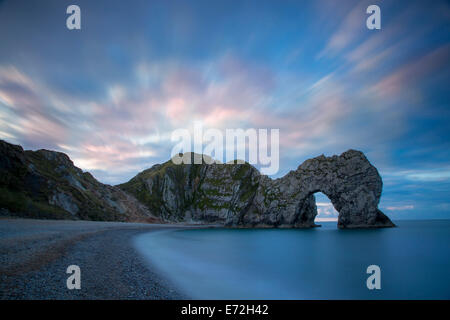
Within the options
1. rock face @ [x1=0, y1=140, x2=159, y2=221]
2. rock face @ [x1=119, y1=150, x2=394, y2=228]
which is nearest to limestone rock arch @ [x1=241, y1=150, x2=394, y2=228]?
rock face @ [x1=119, y1=150, x2=394, y2=228]

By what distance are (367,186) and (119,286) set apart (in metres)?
79.4

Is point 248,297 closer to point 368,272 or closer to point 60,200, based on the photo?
point 368,272

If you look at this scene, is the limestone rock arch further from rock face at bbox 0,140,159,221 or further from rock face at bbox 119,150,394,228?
rock face at bbox 0,140,159,221

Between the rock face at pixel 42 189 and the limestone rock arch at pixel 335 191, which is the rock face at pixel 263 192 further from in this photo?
the rock face at pixel 42 189

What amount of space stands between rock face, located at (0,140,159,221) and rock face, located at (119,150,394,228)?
59621 millimetres

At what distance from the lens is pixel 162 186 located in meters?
149

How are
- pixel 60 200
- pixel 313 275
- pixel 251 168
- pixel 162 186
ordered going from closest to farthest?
pixel 313 275
pixel 60 200
pixel 251 168
pixel 162 186

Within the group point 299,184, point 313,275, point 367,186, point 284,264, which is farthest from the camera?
point 299,184

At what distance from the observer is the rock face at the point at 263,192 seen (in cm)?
7056

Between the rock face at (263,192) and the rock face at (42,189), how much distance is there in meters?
59.6

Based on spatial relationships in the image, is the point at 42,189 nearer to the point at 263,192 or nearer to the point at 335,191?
the point at 263,192

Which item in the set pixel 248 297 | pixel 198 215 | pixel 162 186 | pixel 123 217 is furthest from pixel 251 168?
pixel 248 297

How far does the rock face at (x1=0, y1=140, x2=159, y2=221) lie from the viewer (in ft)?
141

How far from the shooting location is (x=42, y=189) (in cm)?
5238
